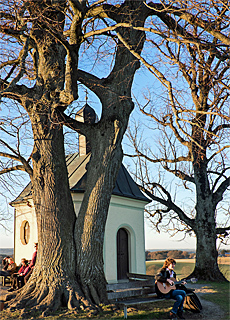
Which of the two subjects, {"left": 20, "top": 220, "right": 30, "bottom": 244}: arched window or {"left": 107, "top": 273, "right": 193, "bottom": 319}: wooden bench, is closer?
{"left": 107, "top": 273, "right": 193, "bottom": 319}: wooden bench

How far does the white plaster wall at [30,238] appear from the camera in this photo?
53.5 ft

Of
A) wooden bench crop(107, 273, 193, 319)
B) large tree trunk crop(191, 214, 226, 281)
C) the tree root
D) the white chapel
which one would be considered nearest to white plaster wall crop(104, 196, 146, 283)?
the white chapel

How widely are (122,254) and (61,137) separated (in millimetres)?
9710

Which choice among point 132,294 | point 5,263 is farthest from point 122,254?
point 132,294

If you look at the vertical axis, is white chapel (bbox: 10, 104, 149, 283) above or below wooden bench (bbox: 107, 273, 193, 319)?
above

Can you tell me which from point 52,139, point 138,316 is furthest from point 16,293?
point 52,139

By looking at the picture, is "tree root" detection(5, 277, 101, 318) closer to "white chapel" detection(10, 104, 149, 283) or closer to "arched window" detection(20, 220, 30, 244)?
"white chapel" detection(10, 104, 149, 283)

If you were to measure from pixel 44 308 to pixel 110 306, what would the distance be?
147 cm

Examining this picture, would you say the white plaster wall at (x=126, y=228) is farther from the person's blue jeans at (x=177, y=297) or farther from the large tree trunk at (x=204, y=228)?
the person's blue jeans at (x=177, y=297)

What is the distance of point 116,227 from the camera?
16.5 m

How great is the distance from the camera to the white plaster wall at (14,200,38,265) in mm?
16312

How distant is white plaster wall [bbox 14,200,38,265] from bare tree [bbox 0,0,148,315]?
23.0 ft

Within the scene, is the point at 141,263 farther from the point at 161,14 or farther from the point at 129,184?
the point at 161,14

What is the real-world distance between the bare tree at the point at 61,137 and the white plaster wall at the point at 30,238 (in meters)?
7.02
